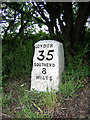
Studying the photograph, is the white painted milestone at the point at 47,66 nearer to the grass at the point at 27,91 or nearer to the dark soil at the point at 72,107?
the grass at the point at 27,91

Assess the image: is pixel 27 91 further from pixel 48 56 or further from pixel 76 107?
pixel 76 107

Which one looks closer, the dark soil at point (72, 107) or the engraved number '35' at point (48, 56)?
the dark soil at point (72, 107)

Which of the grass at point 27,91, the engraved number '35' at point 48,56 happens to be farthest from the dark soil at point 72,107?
the engraved number '35' at point 48,56

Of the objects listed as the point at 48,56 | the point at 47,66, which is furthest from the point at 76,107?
the point at 48,56

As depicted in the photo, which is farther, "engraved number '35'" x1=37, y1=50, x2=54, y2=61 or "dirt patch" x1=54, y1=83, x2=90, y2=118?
"engraved number '35'" x1=37, y1=50, x2=54, y2=61

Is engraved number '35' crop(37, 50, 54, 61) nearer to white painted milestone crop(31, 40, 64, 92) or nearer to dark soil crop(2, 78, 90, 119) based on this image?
white painted milestone crop(31, 40, 64, 92)

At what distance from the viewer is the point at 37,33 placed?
6742 mm

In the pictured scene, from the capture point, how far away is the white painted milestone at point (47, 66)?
3.65m

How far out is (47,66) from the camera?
3719 mm

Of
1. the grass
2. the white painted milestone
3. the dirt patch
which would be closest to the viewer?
the dirt patch

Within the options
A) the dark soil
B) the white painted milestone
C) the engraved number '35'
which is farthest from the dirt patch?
the engraved number '35'

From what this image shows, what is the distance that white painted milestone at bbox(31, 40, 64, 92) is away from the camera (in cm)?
365

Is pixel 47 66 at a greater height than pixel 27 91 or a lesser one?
greater

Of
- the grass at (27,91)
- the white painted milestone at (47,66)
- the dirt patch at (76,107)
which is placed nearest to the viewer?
the dirt patch at (76,107)
